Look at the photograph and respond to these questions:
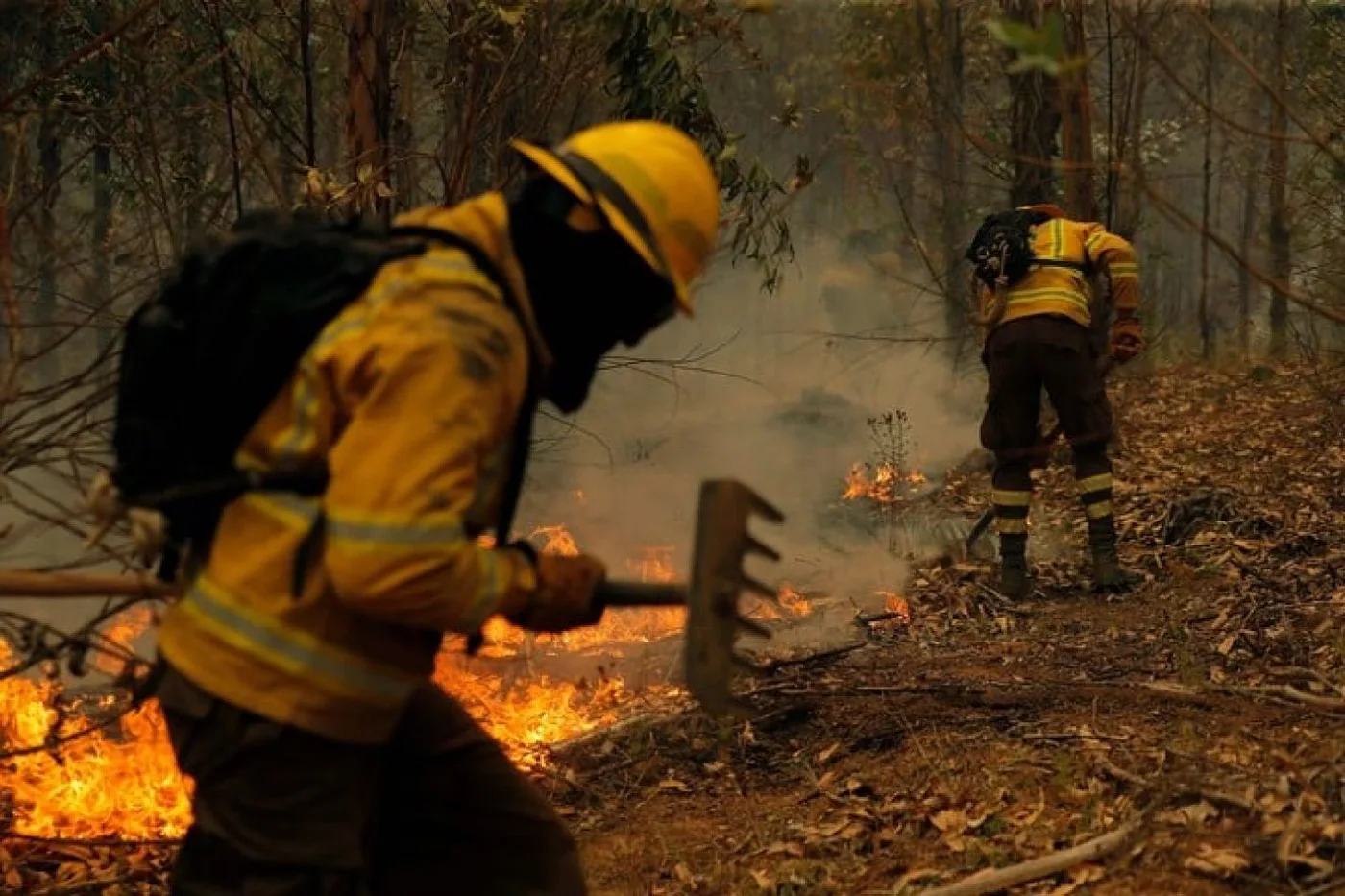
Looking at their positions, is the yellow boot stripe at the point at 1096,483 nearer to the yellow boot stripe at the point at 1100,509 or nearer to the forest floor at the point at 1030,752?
A: the yellow boot stripe at the point at 1100,509

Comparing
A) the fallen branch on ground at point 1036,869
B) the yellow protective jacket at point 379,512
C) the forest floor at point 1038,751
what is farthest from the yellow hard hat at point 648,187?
the forest floor at point 1038,751

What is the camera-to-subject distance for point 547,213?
2.41 m

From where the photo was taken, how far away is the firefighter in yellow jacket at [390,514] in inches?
84.7

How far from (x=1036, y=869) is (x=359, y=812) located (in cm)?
182

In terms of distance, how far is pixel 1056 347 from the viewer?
7277 millimetres

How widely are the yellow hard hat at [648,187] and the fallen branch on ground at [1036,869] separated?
182 cm

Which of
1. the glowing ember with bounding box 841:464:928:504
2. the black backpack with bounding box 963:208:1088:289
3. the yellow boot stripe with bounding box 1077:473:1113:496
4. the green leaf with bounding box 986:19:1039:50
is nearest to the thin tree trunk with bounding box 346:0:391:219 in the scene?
the black backpack with bounding box 963:208:1088:289

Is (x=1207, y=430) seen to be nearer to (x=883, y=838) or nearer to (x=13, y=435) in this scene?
(x=883, y=838)

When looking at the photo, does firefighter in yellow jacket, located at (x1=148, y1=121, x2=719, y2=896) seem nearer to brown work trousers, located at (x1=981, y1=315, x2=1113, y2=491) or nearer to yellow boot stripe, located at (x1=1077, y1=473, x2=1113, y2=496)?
brown work trousers, located at (x1=981, y1=315, x2=1113, y2=491)

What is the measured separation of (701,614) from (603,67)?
5931mm

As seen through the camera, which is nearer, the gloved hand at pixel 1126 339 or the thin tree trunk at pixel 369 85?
the thin tree trunk at pixel 369 85

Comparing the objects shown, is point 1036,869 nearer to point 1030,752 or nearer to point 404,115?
point 1030,752

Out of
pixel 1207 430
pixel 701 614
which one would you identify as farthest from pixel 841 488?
pixel 701 614

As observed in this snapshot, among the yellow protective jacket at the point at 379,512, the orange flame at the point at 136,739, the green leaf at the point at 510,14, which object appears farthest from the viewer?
the green leaf at the point at 510,14
